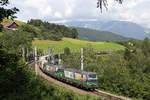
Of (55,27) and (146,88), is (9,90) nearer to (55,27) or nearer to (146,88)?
(146,88)

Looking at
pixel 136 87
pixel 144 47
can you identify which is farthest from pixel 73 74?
pixel 144 47

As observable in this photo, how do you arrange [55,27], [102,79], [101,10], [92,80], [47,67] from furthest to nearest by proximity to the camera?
[55,27]
[47,67]
[102,79]
[92,80]
[101,10]

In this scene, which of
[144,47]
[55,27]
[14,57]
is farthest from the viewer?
[55,27]

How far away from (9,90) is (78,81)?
16.8 meters

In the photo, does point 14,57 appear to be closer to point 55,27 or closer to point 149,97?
point 149,97

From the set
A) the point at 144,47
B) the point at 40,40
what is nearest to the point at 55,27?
the point at 40,40

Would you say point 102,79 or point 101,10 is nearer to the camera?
point 101,10

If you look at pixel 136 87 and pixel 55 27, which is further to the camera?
pixel 55 27

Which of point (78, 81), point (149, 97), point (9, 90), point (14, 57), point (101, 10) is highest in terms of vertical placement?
point (101, 10)

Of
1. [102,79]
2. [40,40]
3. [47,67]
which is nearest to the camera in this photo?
[102,79]

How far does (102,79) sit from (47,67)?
45.0 ft

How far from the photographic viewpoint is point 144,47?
3600 inches

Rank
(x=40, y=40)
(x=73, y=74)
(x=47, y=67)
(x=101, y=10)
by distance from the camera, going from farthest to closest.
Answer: (x=40, y=40) < (x=47, y=67) < (x=73, y=74) < (x=101, y=10)

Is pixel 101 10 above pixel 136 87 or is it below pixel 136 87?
above
